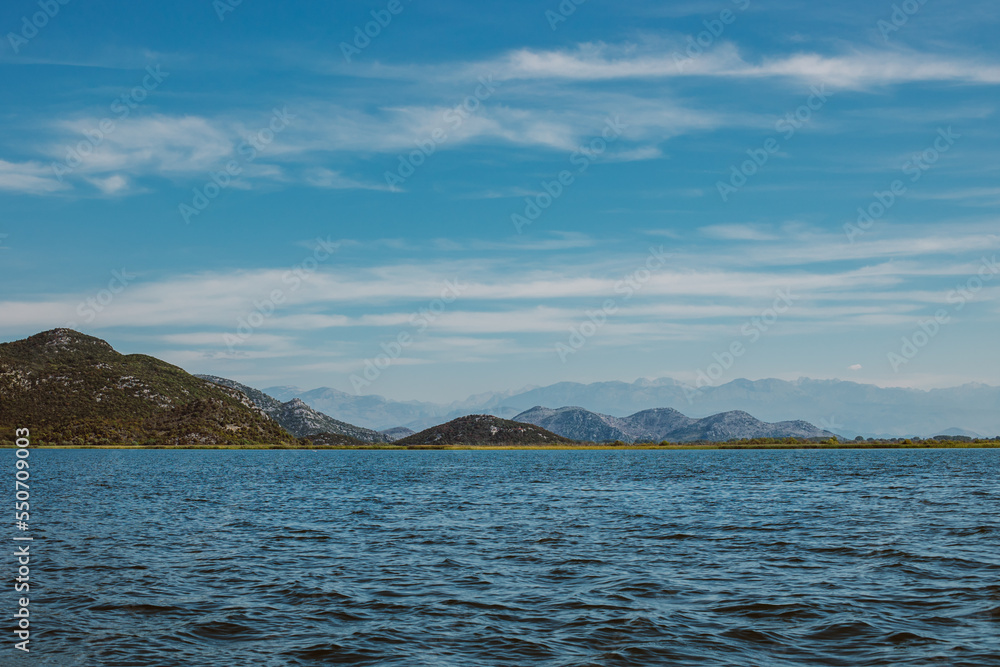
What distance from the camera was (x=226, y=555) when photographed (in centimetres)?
3556

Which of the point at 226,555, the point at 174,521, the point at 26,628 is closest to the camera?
the point at 26,628

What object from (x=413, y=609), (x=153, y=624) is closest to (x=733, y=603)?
(x=413, y=609)

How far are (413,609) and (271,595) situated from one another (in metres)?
6.01

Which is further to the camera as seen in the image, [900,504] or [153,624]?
[900,504]

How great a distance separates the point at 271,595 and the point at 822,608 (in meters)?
20.0

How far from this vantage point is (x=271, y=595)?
26719mm

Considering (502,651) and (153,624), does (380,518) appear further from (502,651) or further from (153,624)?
(502,651)

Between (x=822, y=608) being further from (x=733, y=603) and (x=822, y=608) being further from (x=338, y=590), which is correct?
(x=338, y=590)

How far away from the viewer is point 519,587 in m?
27.9

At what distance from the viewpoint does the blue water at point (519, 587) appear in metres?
20.0

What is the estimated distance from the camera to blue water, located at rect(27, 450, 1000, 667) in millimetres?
19969

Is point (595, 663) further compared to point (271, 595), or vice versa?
point (271, 595)

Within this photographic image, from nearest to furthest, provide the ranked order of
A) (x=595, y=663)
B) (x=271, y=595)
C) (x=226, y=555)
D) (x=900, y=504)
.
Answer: (x=595, y=663)
(x=271, y=595)
(x=226, y=555)
(x=900, y=504)

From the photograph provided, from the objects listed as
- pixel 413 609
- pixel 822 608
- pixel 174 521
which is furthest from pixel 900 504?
pixel 174 521
